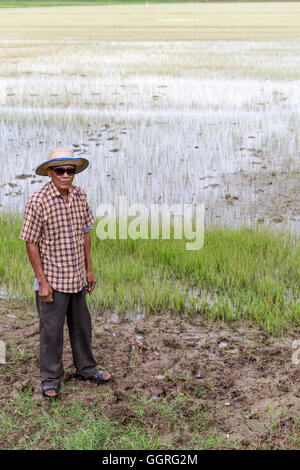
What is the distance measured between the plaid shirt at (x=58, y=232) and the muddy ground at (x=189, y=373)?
33.0 inches

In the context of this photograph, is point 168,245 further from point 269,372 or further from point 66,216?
point 66,216

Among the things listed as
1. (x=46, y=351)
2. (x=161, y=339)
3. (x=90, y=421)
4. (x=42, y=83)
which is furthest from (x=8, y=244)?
(x=42, y=83)

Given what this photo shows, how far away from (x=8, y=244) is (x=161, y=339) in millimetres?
2647

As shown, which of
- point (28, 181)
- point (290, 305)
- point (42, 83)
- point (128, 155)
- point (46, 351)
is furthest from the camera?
point (42, 83)

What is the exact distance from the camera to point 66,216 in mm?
3600

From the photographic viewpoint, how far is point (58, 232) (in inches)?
141

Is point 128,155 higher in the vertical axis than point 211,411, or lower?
higher

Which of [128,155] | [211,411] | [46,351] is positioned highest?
[128,155]

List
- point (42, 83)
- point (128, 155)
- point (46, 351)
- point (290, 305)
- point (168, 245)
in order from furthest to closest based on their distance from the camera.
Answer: point (42, 83)
point (128, 155)
point (168, 245)
point (290, 305)
point (46, 351)

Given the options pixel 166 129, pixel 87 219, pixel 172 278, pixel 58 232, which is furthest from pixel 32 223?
pixel 166 129

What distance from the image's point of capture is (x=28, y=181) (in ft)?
31.0

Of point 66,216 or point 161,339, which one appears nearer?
point 66,216

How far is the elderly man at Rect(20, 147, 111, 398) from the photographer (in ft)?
11.6

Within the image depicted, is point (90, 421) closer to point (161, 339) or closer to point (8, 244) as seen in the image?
point (161, 339)
